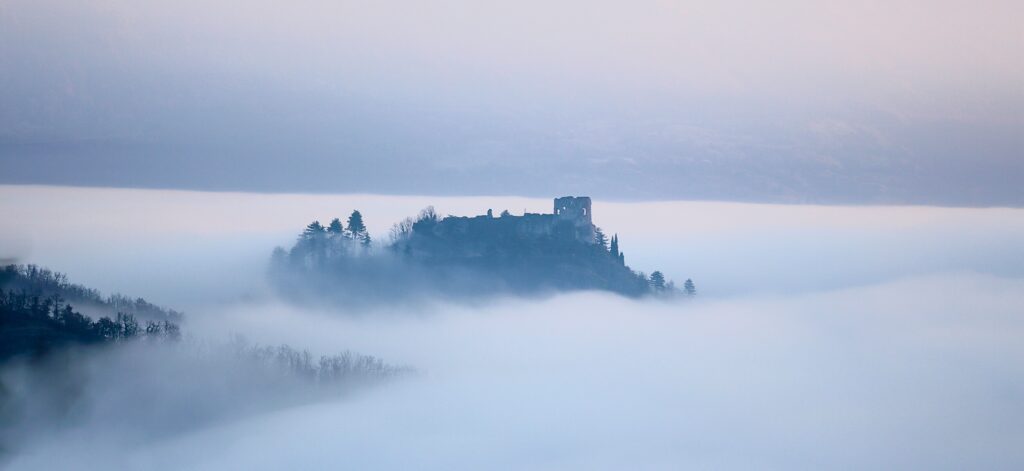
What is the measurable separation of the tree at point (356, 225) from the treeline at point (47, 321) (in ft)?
68.5

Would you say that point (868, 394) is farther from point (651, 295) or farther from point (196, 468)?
point (196, 468)

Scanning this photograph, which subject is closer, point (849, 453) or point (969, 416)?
point (849, 453)

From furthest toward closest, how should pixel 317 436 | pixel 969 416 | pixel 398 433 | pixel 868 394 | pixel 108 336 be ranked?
pixel 868 394
pixel 969 416
pixel 398 433
pixel 317 436
pixel 108 336

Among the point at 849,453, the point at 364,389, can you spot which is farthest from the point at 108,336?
the point at 849,453

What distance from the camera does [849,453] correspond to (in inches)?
4181

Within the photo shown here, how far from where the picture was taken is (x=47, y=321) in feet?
245

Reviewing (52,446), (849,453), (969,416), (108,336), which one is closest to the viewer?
(52,446)

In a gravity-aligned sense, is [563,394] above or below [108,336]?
below

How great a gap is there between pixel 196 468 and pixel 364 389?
23286mm

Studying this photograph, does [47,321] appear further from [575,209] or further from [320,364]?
[575,209]

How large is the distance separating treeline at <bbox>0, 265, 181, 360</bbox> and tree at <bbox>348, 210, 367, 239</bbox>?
68.5ft

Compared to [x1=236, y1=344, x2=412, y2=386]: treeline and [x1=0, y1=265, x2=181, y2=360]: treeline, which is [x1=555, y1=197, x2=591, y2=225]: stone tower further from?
[x1=0, y1=265, x2=181, y2=360]: treeline

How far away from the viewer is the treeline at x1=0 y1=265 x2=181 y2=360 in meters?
71.9

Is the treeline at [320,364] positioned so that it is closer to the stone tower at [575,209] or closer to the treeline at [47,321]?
the treeline at [47,321]
